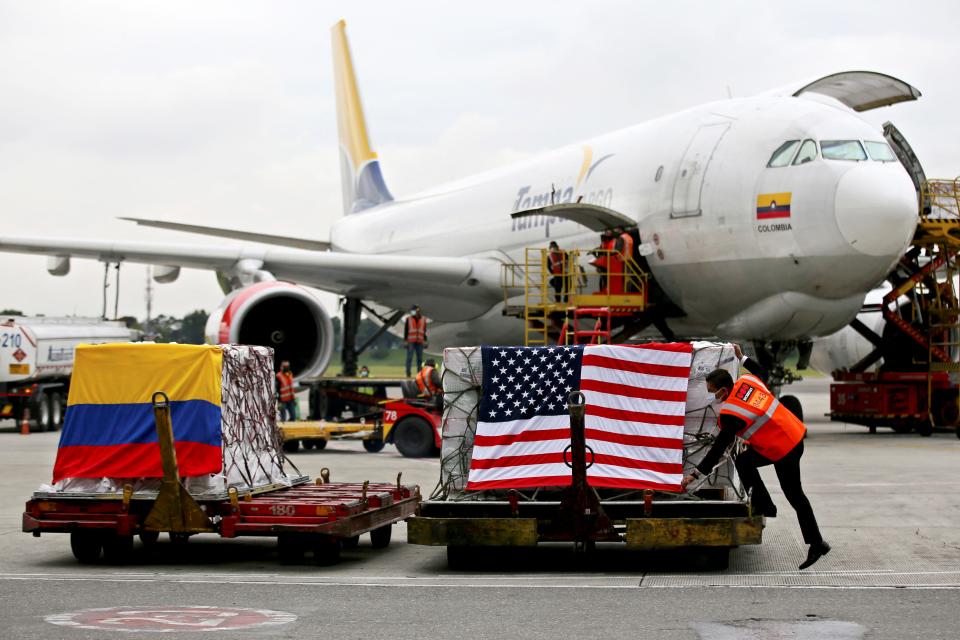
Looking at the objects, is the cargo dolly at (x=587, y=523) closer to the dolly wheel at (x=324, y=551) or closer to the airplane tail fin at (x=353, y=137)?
the dolly wheel at (x=324, y=551)

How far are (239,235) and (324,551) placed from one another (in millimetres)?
19850

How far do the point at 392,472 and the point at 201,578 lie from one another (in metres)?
6.77

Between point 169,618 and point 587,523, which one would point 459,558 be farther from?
point 169,618

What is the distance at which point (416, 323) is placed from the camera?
2253 centimetres

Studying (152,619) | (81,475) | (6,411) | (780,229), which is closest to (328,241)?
(6,411)

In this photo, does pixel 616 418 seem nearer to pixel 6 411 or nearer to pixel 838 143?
pixel 838 143

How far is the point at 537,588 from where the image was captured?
736 cm

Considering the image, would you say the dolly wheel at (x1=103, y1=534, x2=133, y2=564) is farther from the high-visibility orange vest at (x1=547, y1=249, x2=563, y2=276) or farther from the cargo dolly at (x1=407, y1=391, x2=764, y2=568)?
the high-visibility orange vest at (x1=547, y1=249, x2=563, y2=276)

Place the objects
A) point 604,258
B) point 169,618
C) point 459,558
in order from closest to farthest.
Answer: point 169,618 < point 459,558 < point 604,258

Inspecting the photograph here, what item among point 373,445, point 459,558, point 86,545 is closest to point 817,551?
point 459,558

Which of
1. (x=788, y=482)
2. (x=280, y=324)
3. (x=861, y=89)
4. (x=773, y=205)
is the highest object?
(x=861, y=89)

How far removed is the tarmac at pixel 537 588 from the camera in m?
6.14

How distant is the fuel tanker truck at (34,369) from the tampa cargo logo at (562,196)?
9.00m

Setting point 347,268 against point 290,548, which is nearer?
point 290,548
